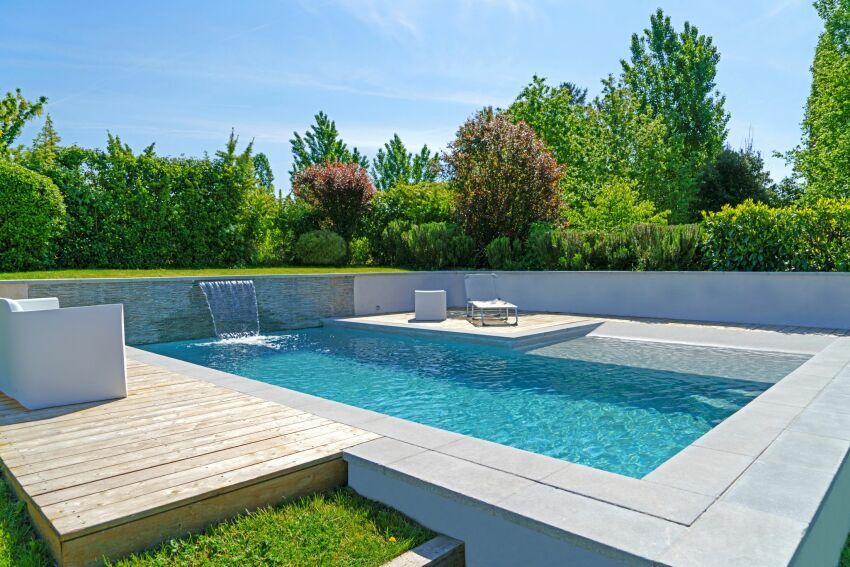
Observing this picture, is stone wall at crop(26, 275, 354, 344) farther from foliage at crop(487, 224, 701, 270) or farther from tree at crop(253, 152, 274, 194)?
tree at crop(253, 152, 274, 194)

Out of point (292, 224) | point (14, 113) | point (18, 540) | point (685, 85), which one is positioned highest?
point (685, 85)

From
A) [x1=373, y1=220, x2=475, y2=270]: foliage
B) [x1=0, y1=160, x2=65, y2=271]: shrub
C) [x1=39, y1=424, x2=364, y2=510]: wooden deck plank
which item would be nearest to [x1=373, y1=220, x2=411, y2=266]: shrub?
[x1=373, y1=220, x2=475, y2=270]: foliage

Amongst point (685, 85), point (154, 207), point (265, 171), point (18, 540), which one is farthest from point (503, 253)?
point (265, 171)

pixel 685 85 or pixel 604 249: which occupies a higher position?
pixel 685 85

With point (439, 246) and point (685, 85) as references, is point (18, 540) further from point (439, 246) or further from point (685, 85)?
point (685, 85)

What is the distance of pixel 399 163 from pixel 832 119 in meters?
27.3

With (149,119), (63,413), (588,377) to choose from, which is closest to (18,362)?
(63,413)

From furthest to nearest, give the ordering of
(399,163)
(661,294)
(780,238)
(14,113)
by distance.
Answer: (399,163) < (14,113) < (661,294) < (780,238)

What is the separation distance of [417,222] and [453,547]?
16.0 metres

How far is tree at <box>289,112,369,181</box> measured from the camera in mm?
38562

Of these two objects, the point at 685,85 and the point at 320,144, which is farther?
the point at 320,144

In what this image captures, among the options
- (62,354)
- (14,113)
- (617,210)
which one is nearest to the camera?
(62,354)

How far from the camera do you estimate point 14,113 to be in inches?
766

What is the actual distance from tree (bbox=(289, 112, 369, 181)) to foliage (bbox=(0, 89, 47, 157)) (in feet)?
61.9
